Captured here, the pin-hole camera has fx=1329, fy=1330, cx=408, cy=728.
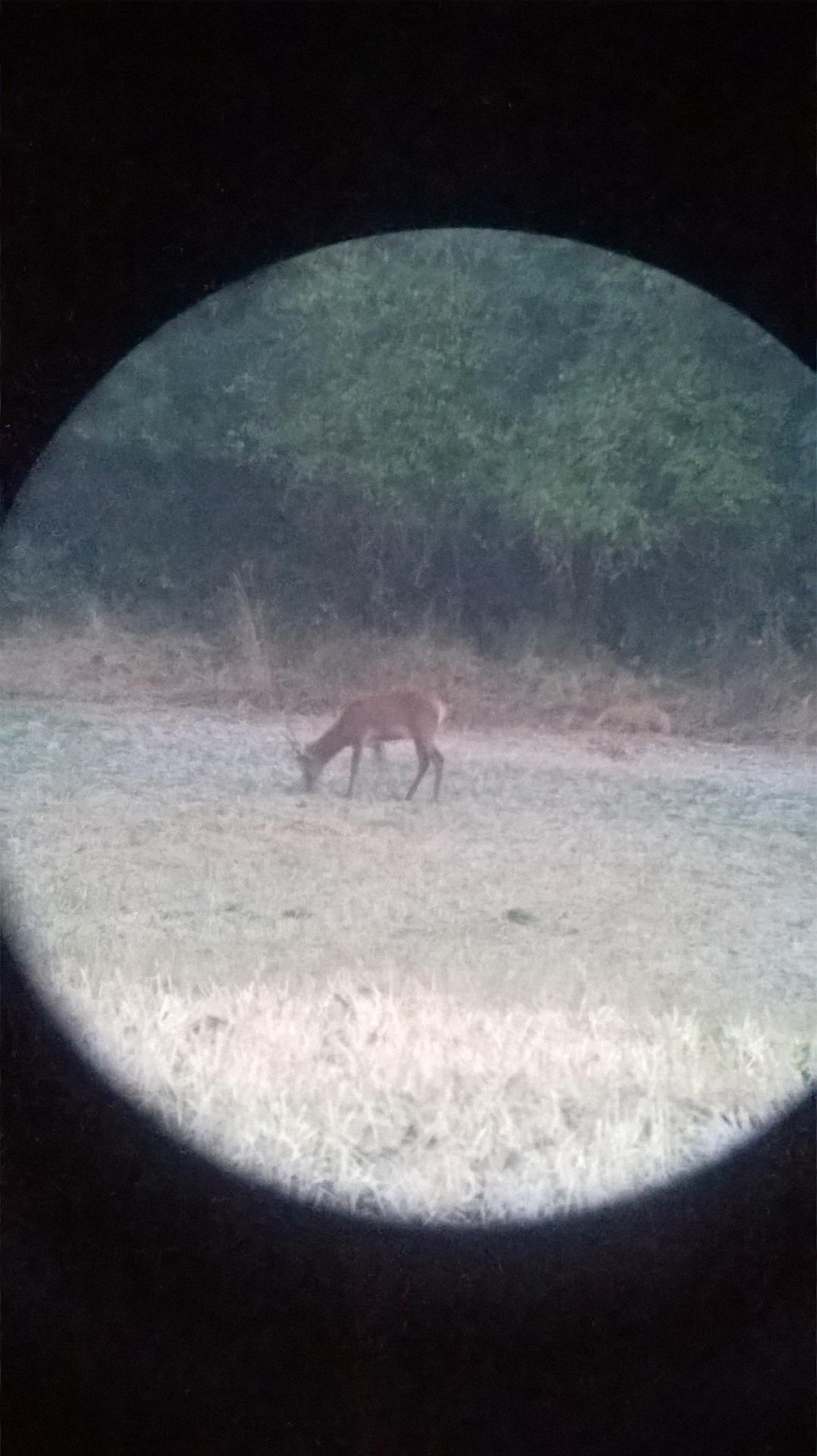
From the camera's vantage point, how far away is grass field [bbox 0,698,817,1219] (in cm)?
199

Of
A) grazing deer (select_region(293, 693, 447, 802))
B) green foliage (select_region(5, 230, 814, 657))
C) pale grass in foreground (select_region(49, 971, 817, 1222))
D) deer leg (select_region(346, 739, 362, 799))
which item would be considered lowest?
pale grass in foreground (select_region(49, 971, 817, 1222))

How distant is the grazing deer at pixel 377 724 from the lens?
3004 mm

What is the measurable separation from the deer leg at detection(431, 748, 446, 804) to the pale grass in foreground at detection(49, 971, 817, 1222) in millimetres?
729

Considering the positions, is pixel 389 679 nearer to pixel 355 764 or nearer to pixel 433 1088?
pixel 355 764

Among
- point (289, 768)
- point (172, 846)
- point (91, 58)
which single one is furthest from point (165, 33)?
point (172, 846)

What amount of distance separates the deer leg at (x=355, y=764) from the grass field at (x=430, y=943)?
0.10 feet

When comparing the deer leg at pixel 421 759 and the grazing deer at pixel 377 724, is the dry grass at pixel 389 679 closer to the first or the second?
the grazing deer at pixel 377 724

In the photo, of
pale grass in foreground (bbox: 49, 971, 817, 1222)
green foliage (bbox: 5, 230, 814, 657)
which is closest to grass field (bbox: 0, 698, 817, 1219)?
pale grass in foreground (bbox: 49, 971, 817, 1222)

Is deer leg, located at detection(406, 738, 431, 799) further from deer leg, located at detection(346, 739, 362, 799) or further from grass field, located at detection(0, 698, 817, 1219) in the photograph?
deer leg, located at detection(346, 739, 362, 799)

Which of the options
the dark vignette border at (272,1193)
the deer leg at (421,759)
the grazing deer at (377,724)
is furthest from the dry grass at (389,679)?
the dark vignette border at (272,1193)

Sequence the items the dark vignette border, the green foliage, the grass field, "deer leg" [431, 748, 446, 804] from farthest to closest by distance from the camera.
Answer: "deer leg" [431, 748, 446, 804] < the green foliage < the grass field < the dark vignette border

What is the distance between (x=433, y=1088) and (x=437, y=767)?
1280 millimetres

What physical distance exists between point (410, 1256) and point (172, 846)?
5.94ft

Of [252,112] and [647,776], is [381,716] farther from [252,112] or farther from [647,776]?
[252,112]
